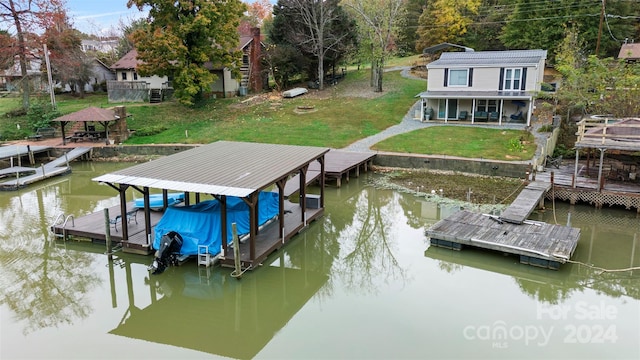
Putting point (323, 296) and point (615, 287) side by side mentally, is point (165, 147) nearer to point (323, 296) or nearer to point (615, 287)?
point (323, 296)

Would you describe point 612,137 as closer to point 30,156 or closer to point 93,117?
point 93,117

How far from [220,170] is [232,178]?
0.99 m

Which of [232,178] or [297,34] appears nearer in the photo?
[232,178]

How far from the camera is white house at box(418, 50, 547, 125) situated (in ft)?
91.5

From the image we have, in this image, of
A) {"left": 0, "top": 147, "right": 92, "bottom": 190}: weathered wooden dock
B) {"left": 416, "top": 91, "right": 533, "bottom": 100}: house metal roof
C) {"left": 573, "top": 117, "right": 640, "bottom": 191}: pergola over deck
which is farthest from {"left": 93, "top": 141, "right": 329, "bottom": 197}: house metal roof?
{"left": 416, "top": 91, "right": 533, "bottom": 100}: house metal roof

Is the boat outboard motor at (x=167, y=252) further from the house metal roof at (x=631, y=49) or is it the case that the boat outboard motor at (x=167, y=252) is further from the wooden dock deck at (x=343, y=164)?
the house metal roof at (x=631, y=49)

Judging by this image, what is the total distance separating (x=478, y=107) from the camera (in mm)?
29406

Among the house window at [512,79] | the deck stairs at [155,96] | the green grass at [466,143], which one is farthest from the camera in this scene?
the deck stairs at [155,96]

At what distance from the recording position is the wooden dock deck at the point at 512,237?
479 inches

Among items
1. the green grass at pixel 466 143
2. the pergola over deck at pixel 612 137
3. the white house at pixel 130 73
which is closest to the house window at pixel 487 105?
the green grass at pixel 466 143

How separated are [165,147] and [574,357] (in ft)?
75.2

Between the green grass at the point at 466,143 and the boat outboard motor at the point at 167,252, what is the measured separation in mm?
14514

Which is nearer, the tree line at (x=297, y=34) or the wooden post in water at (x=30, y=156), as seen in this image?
the wooden post in water at (x=30, y=156)

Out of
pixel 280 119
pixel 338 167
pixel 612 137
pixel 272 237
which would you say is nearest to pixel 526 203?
pixel 612 137
